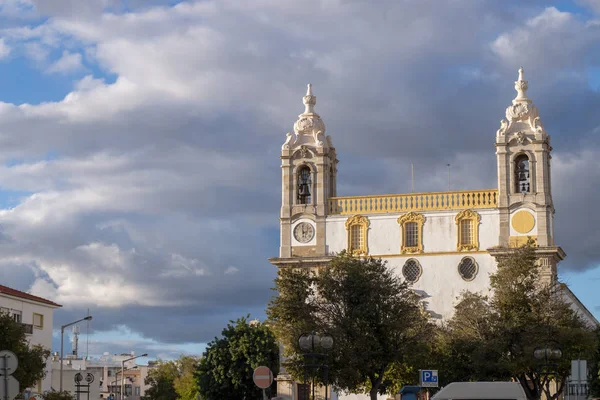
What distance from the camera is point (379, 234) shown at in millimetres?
67812

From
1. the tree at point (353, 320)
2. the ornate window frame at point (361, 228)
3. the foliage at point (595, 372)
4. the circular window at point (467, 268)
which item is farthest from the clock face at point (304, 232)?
the foliage at point (595, 372)

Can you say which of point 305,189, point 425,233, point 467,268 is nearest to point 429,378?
point 467,268

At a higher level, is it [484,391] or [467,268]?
[467,268]

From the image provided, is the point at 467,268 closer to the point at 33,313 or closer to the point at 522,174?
the point at 522,174

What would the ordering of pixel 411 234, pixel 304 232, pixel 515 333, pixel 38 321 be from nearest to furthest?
pixel 515 333, pixel 411 234, pixel 304 232, pixel 38 321

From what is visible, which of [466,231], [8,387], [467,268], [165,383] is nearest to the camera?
[8,387]

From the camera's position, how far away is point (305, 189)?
232ft

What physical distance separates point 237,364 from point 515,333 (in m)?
29.0

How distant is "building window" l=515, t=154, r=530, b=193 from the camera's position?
2584 inches

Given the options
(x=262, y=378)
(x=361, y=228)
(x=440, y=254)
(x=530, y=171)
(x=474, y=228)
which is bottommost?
(x=262, y=378)

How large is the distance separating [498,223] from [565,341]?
598 inches

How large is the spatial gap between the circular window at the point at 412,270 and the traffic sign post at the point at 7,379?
143 ft

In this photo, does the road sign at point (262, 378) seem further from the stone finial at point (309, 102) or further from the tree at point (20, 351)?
the stone finial at point (309, 102)

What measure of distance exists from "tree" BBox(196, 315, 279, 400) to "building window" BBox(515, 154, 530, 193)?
20132 millimetres
